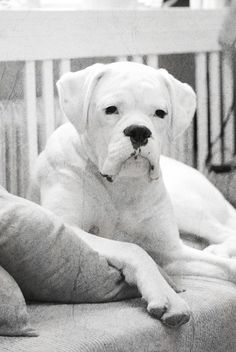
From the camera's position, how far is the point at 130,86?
1.56 metres

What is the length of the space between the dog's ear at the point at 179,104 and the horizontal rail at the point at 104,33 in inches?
4.9

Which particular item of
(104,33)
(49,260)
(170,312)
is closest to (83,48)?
(104,33)

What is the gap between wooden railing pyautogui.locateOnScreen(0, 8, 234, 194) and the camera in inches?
64.8

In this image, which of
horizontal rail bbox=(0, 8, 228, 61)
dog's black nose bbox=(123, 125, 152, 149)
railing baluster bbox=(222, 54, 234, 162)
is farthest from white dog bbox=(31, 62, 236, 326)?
railing baluster bbox=(222, 54, 234, 162)

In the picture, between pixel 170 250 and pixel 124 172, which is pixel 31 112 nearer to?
pixel 124 172

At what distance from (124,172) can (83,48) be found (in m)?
0.31

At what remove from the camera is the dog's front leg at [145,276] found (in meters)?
1.41

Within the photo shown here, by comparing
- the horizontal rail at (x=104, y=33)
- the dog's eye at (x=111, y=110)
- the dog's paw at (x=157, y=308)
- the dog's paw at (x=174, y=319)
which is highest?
the horizontal rail at (x=104, y=33)

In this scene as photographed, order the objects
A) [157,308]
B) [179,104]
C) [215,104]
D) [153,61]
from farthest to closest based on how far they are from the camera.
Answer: [215,104], [153,61], [179,104], [157,308]

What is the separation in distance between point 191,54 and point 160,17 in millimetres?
117

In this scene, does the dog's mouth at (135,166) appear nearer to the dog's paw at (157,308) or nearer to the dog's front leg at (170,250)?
the dog's front leg at (170,250)

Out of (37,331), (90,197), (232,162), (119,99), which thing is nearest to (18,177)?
(90,197)

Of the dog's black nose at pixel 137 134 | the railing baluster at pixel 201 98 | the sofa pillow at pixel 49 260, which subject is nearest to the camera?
the sofa pillow at pixel 49 260

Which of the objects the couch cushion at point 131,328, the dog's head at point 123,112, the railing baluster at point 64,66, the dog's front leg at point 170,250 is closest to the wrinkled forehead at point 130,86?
the dog's head at point 123,112
